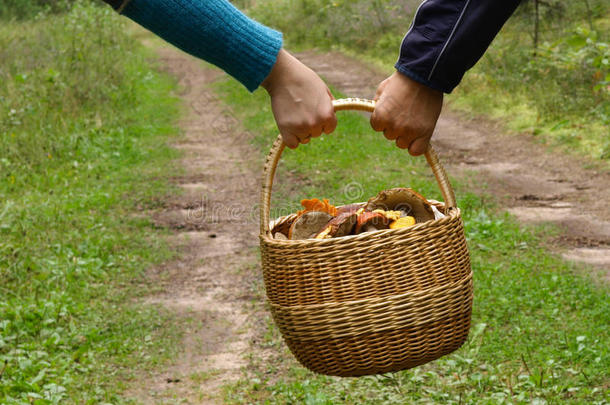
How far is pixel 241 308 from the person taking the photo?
486cm

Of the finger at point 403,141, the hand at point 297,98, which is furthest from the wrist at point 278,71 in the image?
the finger at point 403,141

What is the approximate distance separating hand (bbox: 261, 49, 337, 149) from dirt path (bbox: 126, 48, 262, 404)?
6.07ft

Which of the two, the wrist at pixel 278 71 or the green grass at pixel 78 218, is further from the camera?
the green grass at pixel 78 218

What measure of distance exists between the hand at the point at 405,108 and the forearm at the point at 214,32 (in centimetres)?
36

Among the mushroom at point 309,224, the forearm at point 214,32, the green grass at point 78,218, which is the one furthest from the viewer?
the green grass at point 78,218

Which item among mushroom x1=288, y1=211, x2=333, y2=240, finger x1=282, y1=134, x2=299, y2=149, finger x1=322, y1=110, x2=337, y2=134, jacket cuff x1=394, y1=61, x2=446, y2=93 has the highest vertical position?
jacket cuff x1=394, y1=61, x2=446, y2=93

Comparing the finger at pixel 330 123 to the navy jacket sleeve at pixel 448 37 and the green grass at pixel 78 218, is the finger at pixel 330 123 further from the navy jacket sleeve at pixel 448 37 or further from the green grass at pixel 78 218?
the green grass at pixel 78 218

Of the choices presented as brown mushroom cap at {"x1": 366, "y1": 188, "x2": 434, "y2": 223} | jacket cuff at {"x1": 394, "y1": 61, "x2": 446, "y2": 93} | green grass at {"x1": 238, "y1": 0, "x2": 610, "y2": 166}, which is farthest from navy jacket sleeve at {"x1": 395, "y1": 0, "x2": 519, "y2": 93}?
green grass at {"x1": 238, "y1": 0, "x2": 610, "y2": 166}

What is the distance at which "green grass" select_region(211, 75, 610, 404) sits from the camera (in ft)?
11.4

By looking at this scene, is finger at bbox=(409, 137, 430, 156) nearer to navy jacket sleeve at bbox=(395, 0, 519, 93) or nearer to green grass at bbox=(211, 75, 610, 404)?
navy jacket sleeve at bbox=(395, 0, 519, 93)

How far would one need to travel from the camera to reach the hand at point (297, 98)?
7.51 feet

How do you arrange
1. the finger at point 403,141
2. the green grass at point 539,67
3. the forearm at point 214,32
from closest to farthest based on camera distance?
the forearm at point 214,32, the finger at point 403,141, the green grass at point 539,67

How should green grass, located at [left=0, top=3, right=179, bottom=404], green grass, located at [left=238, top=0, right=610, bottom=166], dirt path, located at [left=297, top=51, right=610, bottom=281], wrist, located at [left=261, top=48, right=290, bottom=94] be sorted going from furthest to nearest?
1. green grass, located at [left=238, top=0, right=610, bottom=166]
2. dirt path, located at [left=297, top=51, right=610, bottom=281]
3. green grass, located at [left=0, top=3, right=179, bottom=404]
4. wrist, located at [left=261, top=48, right=290, bottom=94]

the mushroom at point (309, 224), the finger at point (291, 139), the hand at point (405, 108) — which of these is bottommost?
the mushroom at point (309, 224)
